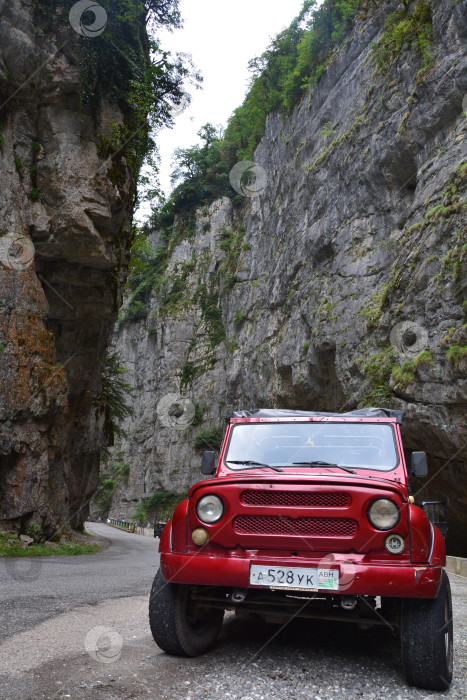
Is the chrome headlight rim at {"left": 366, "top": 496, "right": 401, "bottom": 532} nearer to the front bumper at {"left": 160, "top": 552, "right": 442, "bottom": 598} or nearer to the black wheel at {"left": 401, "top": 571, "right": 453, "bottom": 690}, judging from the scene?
the front bumper at {"left": 160, "top": 552, "right": 442, "bottom": 598}

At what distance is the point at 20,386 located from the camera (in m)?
13.3

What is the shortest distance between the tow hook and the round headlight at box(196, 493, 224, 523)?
3.36ft

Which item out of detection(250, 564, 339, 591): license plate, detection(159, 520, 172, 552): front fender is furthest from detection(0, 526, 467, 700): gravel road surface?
detection(159, 520, 172, 552): front fender

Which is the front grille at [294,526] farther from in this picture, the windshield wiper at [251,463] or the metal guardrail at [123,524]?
the metal guardrail at [123,524]

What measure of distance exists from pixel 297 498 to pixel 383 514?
0.61 m

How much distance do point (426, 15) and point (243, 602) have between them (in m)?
22.3

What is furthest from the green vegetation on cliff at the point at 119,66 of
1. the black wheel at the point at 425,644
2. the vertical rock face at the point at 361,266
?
the black wheel at the point at 425,644

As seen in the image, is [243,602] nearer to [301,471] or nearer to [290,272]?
[301,471]

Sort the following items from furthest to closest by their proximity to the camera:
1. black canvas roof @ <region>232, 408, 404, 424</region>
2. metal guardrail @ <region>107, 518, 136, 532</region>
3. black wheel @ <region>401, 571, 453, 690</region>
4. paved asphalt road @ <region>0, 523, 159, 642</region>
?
metal guardrail @ <region>107, 518, 136, 532</region> < black canvas roof @ <region>232, 408, 404, 424</region> < paved asphalt road @ <region>0, 523, 159, 642</region> < black wheel @ <region>401, 571, 453, 690</region>

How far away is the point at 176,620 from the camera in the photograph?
3832 millimetres

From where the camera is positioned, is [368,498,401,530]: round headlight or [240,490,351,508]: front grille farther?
[240,490,351,508]: front grille

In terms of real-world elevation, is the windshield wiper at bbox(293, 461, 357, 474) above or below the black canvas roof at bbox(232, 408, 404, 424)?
below

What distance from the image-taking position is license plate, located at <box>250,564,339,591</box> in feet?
11.5

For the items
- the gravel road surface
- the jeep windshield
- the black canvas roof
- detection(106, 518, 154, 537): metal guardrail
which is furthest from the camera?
detection(106, 518, 154, 537): metal guardrail
